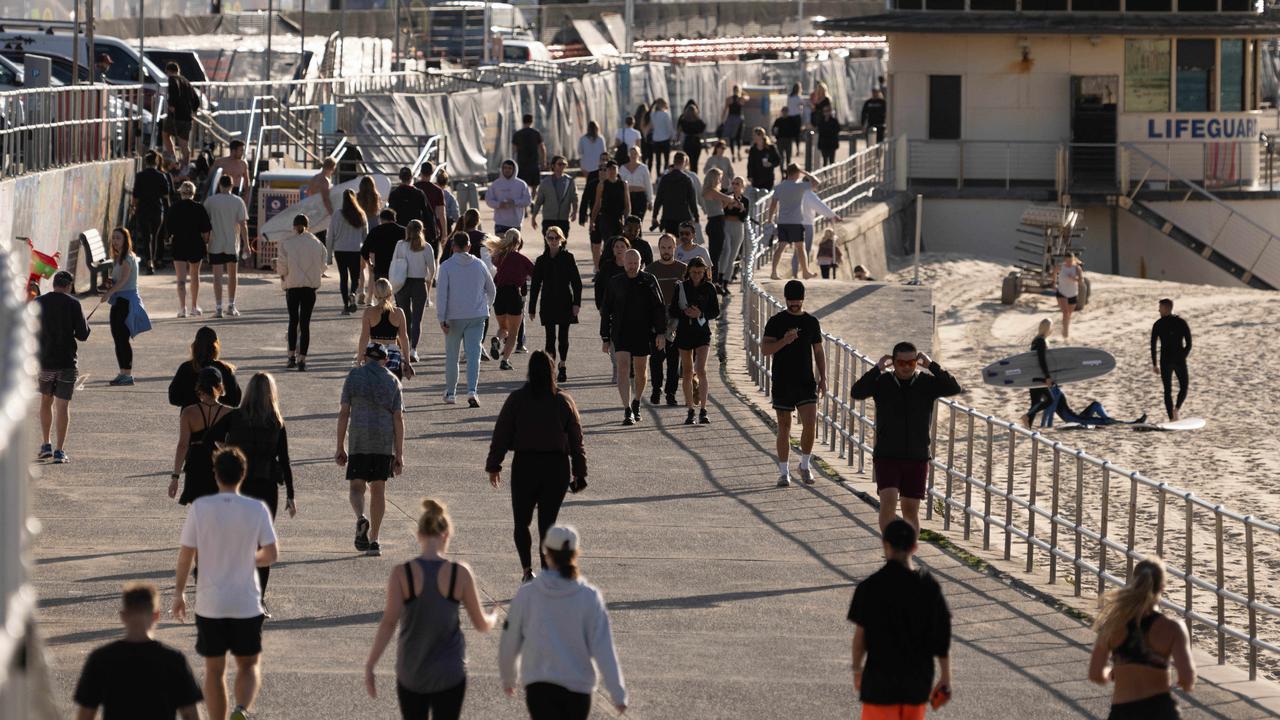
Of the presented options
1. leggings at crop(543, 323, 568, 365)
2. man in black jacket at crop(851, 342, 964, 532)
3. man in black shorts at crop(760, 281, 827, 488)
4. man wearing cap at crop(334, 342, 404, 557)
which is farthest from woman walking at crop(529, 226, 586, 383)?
man wearing cap at crop(334, 342, 404, 557)

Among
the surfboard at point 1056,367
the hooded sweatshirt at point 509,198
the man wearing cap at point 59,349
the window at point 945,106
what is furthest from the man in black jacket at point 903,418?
the window at point 945,106

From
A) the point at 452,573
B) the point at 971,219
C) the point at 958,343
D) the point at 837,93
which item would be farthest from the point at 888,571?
the point at 837,93

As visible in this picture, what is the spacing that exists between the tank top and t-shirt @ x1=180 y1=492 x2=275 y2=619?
1126 millimetres

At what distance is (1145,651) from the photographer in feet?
25.7

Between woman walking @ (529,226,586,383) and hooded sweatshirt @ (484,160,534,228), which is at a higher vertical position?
hooded sweatshirt @ (484,160,534,228)

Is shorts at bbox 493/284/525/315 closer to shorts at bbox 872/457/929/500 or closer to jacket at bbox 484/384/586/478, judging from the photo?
shorts at bbox 872/457/929/500

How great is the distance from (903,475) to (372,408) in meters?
3.34

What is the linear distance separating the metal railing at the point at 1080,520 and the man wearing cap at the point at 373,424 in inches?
143

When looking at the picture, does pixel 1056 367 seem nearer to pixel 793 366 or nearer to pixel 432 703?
pixel 793 366

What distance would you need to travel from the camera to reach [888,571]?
8.09 m

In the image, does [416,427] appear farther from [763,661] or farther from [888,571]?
[888,571]

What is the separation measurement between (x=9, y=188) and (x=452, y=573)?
15716 millimetres

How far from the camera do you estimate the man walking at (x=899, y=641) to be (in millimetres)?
7949

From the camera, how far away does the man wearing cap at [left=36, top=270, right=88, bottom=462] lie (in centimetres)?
1450
